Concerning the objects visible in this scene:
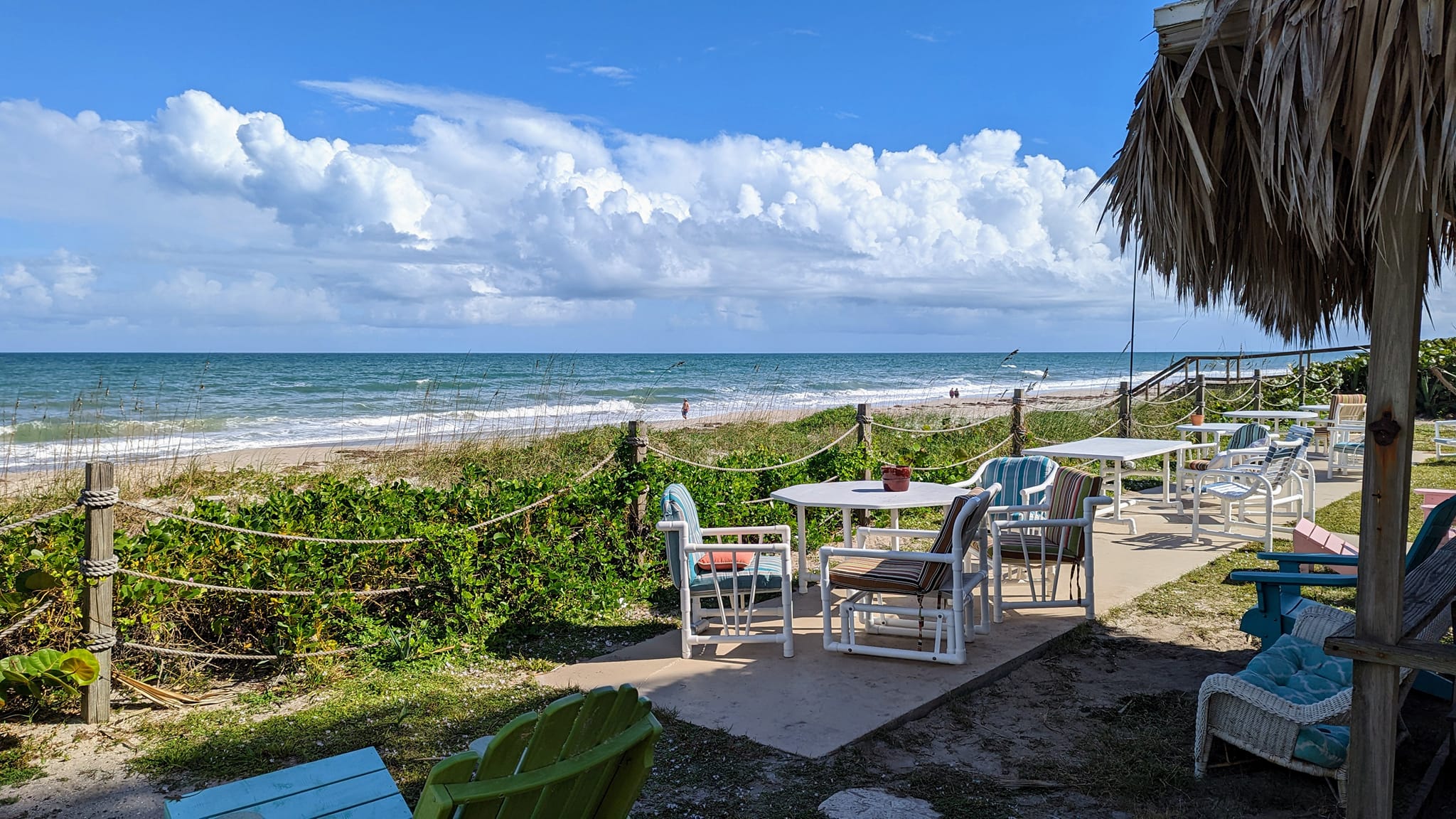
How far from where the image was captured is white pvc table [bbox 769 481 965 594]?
16.3 feet

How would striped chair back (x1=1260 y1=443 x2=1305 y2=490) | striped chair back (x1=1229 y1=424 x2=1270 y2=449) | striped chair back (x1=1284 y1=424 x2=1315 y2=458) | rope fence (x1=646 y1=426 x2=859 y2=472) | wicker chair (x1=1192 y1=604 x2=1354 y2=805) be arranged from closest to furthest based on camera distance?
1. wicker chair (x1=1192 y1=604 x2=1354 y2=805)
2. rope fence (x1=646 y1=426 x2=859 y2=472)
3. striped chair back (x1=1260 y1=443 x2=1305 y2=490)
4. striped chair back (x1=1284 y1=424 x2=1315 y2=458)
5. striped chair back (x1=1229 y1=424 x2=1270 y2=449)

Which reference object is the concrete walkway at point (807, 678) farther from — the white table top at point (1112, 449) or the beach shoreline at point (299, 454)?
the white table top at point (1112, 449)

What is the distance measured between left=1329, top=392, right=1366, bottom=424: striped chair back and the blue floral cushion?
29.8ft

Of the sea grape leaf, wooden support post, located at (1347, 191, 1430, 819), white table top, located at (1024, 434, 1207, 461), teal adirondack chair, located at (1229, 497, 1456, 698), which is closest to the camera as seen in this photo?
wooden support post, located at (1347, 191, 1430, 819)

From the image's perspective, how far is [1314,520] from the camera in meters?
8.00

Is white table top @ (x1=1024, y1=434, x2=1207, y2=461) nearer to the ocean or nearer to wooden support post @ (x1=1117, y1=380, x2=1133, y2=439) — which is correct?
the ocean

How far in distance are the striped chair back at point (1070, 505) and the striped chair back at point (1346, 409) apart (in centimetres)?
792

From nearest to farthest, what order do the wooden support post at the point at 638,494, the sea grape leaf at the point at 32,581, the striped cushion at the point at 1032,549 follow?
1. the sea grape leaf at the point at 32,581
2. the striped cushion at the point at 1032,549
3. the wooden support post at the point at 638,494

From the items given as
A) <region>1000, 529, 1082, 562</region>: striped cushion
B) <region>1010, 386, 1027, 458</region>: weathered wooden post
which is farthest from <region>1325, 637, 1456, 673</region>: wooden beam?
<region>1010, 386, 1027, 458</region>: weathered wooden post

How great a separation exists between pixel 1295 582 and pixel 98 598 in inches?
201

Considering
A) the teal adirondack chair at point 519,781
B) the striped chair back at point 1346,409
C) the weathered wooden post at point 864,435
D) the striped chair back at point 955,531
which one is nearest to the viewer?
the teal adirondack chair at point 519,781

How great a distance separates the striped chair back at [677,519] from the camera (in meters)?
4.62

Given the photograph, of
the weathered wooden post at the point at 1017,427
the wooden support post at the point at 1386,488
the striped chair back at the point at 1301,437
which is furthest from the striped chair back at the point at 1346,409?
the wooden support post at the point at 1386,488

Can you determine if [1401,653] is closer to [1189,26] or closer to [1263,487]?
[1189,26]
